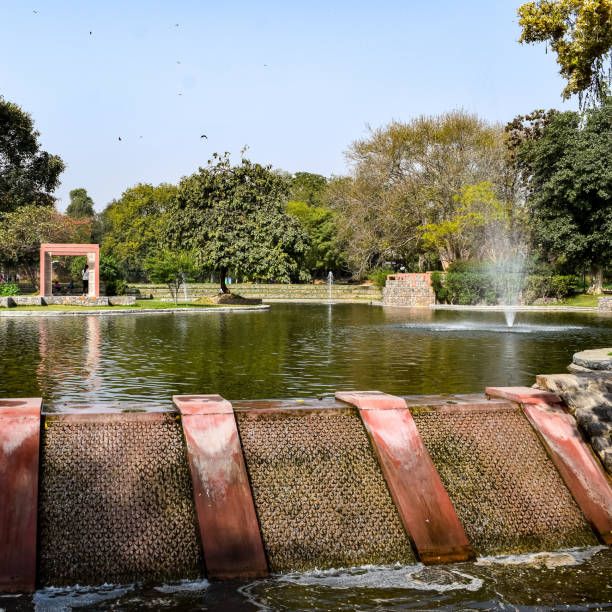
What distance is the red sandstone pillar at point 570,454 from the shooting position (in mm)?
4871

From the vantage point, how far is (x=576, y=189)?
1548 inches

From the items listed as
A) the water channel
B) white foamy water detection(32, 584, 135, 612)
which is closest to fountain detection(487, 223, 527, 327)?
the water channel

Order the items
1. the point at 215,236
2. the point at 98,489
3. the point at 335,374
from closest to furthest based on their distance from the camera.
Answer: the point at 98,489
the point at 335,374
the point at 215,236

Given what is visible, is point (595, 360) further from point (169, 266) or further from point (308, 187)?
point (308, 187)

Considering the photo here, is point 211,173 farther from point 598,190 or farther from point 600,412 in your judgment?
point 600,412

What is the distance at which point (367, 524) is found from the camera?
4.54 metres

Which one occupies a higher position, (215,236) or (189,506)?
(215,236)

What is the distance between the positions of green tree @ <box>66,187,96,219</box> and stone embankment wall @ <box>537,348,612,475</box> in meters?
117

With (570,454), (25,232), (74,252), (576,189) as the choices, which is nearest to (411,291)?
(576,189)

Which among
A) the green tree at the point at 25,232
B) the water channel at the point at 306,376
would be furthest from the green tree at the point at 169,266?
the water channel at the point at 306,376

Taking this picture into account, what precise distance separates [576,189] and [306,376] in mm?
32084

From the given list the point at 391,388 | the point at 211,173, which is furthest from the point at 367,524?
the point at 211,173

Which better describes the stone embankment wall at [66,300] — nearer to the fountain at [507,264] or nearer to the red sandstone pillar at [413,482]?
the fountain at [507,264]

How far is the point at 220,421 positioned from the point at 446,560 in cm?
169
